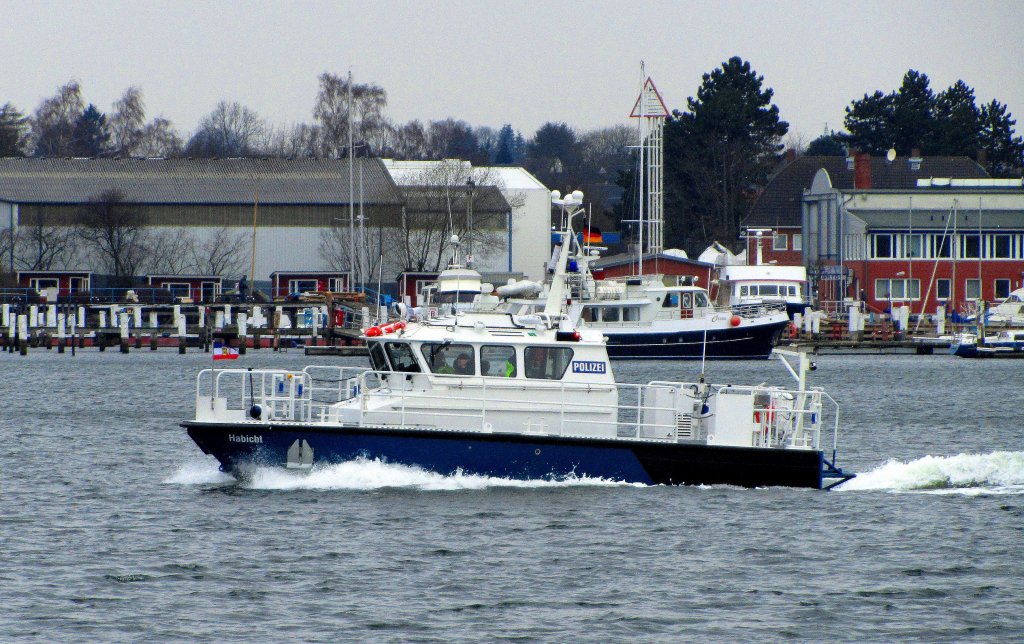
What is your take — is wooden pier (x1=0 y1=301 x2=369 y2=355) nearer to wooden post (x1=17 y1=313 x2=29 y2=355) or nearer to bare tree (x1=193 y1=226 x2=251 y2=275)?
wooden post (x1=17 y1=313 x2=29 y2=355)

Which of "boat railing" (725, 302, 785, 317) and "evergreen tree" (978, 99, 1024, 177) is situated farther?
"evergreen tree" (978, 99, 1024, 177)

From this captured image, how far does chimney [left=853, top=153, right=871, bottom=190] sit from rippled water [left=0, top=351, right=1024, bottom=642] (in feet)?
222

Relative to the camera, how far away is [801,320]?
78938 millimetres

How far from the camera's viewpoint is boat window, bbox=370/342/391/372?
75.0ft

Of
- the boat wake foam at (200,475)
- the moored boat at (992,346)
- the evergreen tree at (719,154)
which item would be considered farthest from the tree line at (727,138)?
the boat wake foam at (200,475)

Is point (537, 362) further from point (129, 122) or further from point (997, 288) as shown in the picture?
point (129, 122)

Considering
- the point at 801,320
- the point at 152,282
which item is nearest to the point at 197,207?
the point at 152,282

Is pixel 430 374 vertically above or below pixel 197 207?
below

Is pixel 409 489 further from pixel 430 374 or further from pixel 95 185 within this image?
pixel 95 185

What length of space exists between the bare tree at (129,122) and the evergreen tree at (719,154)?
208 feet

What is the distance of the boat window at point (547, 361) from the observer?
22.7m

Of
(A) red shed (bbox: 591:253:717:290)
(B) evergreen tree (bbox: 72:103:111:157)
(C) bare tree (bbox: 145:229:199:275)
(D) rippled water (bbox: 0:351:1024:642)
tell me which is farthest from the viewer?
(B) evergreen tree (bbox: 72:103:111:157)

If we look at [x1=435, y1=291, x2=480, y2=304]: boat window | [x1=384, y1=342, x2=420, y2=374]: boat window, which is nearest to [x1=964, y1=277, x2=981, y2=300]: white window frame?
[x1=435, y1=291, x2=480, y2=304]: boat window

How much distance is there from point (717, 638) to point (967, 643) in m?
2.68
